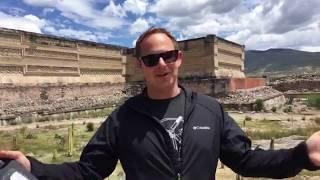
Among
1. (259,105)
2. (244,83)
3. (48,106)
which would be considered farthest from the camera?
(244,83)

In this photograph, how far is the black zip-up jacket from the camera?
247 centimetres

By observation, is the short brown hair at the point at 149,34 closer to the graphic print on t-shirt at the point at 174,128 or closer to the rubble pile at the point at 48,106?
the graphic print on t-shirt at the point at 174,128

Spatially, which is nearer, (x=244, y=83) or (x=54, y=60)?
(x=54, y=60)

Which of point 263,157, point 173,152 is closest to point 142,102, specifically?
point 173,152

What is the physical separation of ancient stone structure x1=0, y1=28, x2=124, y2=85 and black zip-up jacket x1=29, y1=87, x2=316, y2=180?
101ft

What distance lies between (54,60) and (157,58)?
3561 cm

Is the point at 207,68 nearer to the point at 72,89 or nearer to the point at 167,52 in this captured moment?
the point at 72,89

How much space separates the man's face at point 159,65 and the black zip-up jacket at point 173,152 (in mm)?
143

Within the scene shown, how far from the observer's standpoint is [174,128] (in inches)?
99.8

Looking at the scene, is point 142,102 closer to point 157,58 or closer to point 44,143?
point 157,58

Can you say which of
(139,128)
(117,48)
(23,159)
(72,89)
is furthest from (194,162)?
(117,48)

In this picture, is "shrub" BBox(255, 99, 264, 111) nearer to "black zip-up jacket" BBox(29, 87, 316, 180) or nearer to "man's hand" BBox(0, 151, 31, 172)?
"black zip-up jacket" BBox(29, 87, 316, 180)

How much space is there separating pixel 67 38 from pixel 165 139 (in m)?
37.8

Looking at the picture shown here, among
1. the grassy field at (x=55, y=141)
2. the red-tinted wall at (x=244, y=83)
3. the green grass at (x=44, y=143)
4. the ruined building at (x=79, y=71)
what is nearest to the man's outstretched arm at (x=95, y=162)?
the grassy field at (x=55, y=141)
